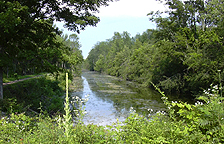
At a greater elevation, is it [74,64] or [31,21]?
[31,21]

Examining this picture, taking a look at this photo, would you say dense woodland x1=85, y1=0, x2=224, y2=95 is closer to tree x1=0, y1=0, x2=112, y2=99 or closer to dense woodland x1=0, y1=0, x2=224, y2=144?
dense woodland x1=0, y1=0, x2=224, y2=144

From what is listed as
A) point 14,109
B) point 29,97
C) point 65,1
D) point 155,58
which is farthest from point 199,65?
point 14,109

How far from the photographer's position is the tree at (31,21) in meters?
8.37

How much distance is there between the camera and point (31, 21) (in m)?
9.52

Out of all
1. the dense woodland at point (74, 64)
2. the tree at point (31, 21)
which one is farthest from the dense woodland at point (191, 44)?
the tree at point (31, 21)

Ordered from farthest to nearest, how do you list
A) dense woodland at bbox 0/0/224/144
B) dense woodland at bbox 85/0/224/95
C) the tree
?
dense woodland at bbox 85/0/224/95 < the tree < dense woodland at bbox 0/0/224/144

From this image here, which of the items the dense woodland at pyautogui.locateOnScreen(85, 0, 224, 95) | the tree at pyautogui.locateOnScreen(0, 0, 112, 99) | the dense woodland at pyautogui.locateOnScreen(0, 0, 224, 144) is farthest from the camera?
the dense woodland at pyautogui.locateOnScreen(85, 0, 224, 95)

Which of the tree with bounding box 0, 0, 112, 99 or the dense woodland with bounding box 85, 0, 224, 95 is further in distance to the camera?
the dense woodland with bounding box 85, 0, 224, 95

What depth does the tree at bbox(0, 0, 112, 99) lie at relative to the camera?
8.37 m

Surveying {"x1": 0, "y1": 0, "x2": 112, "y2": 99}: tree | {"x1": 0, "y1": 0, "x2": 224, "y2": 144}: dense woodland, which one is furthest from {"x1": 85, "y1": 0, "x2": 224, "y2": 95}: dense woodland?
{"x1": 0, "y1": 0, "x2": 112, "y2": 99}: tree

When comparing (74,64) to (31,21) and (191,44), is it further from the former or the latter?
(191,44)

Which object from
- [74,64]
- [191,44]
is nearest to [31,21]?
[74,64]

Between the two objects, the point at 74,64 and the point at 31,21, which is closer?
the point at 31,21

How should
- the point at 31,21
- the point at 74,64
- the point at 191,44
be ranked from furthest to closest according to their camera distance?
the point at 191,44, the point at 74,64, the point at 31,21
